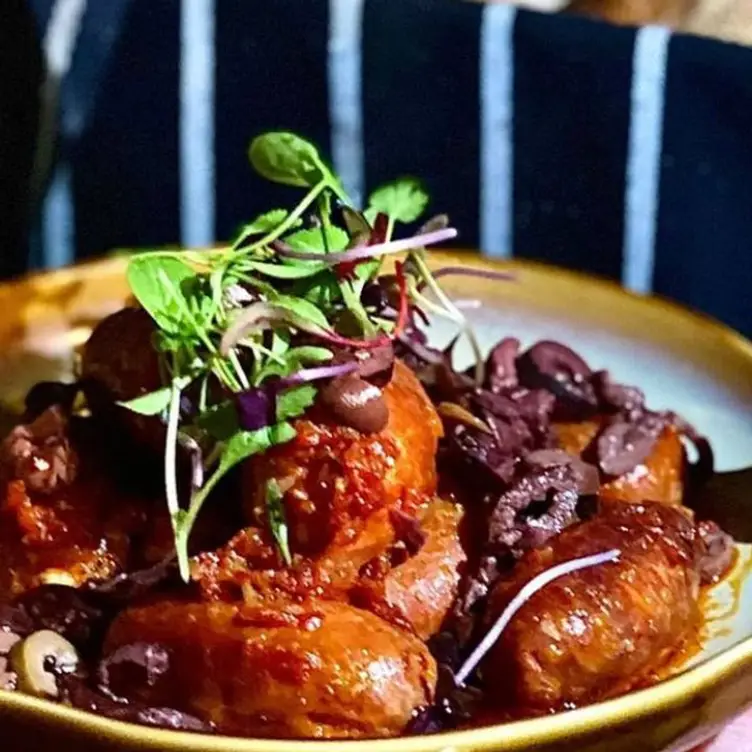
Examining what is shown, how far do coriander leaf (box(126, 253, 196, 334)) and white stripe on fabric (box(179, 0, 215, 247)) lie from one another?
100 centimetres

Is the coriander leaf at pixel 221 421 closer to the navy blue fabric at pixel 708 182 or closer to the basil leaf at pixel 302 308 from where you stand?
the basil leaf at pixel 302 308

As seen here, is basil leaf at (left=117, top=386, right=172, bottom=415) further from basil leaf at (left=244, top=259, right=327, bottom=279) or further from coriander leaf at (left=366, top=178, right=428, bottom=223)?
coriander leaf at (left=366, top=178, right=428, bottom=223)

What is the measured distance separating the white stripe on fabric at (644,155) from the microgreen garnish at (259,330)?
2.76 ft

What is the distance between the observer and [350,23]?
6.57 ft

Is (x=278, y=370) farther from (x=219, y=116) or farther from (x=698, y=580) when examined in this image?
(x=219, y=116)

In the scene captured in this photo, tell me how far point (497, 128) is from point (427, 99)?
0.11m

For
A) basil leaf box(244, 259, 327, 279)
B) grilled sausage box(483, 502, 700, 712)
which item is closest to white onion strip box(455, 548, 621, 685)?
grilled sausage box(483, 502, 700, 712)

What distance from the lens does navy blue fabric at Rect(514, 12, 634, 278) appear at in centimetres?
194

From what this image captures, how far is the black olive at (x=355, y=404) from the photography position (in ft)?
3.42

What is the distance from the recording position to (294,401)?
3.41 ft

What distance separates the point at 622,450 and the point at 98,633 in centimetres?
50

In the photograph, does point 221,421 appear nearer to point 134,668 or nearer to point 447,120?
point 134,668

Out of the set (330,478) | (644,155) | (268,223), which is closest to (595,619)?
(330,478)

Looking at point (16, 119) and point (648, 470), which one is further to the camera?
point (16, 119)
